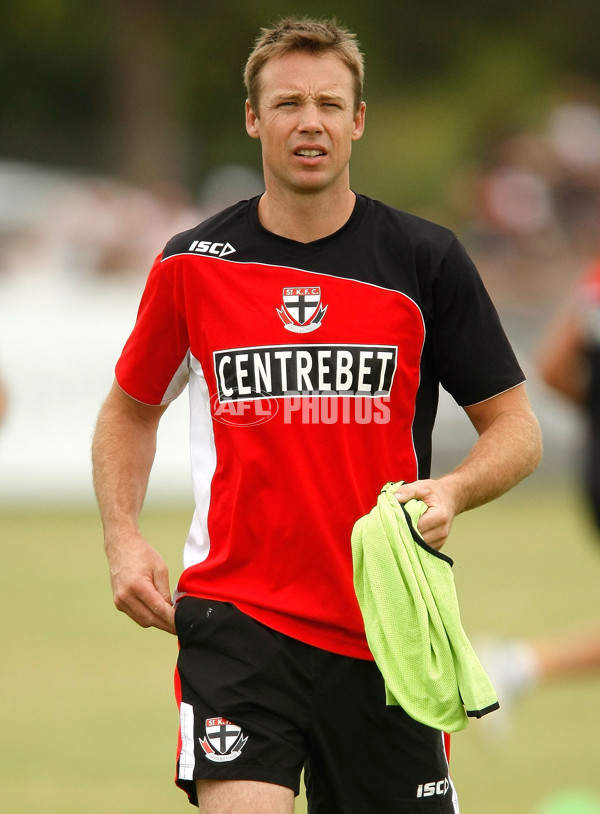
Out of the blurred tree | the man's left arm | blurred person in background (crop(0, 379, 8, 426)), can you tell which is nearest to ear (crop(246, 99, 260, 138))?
the man's left arm

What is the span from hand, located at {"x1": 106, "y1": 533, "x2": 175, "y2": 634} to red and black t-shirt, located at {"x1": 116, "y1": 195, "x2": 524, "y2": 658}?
121 millimetres

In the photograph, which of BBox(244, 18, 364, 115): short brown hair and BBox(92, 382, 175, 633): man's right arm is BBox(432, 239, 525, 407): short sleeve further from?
BBox(92, 382, 175, 633): man's right arm

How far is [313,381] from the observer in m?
4.10

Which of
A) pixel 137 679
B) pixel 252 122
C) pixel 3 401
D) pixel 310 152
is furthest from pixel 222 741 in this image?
pixel 137 679

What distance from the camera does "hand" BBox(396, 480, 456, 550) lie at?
12.7ft

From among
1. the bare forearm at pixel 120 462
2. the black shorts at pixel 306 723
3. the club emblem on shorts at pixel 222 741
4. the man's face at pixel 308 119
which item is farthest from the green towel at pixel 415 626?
the man's face at pixel 308 119

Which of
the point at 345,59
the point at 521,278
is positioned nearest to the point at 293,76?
the point at 345,59

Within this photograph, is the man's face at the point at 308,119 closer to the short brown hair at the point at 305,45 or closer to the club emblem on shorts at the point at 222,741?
the short brown hair at the point at 305,45

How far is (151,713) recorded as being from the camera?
25.2 ft

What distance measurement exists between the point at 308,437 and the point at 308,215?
0.61 meters

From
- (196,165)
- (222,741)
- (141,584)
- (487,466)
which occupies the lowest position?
(222,741)

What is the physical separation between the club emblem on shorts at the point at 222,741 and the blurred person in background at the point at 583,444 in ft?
10.5

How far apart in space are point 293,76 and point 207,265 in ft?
1.82

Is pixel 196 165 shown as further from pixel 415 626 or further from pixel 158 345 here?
pixel 415 626
